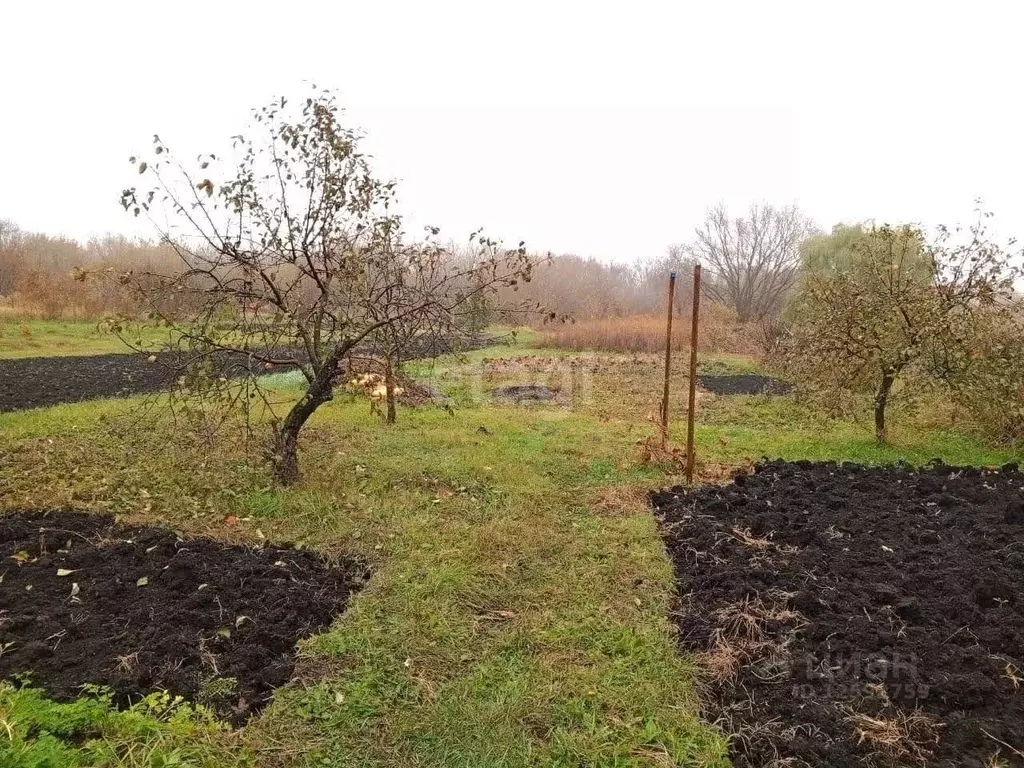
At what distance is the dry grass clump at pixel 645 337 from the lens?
64.7ft

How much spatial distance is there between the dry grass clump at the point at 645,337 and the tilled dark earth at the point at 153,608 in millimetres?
16547

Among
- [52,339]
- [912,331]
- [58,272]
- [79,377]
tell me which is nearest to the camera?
[912,331]

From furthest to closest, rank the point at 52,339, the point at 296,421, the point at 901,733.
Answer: the point at 52,339, the point at 296,421, the point at 901,733

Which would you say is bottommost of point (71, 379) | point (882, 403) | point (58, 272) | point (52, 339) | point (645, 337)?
point (71, 379)

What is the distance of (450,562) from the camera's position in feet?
13.6

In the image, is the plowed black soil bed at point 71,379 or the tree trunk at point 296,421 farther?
the plowed black soil bed at point 71,379

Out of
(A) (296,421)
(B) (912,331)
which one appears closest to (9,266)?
(A) (296,421)

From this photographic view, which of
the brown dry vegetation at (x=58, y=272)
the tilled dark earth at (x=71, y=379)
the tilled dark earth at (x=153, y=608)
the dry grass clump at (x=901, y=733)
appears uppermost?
the brown dry vegetation at (x=58, y=272)

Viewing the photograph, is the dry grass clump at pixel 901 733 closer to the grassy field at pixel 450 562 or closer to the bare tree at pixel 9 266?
the grassy field at pixel 450 562

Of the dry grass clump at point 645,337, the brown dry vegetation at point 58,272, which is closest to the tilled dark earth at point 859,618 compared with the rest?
the brown dry vegetation at point 58,272

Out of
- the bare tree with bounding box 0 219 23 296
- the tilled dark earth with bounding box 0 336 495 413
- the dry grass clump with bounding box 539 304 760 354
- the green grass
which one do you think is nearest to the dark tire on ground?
the tilled dark earth with bounding box 0 336 495 413

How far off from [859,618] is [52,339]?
1912 cm

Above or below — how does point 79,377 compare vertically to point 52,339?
below

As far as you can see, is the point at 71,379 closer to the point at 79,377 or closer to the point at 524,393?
the point at 79,377
